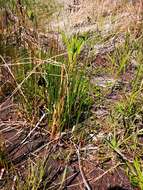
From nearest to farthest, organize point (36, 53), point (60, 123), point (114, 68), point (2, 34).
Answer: point (60, 123) < point (36, 53) < point (2, 34) < point (114, 68)

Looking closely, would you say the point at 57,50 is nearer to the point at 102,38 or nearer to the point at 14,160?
the point at 14,160

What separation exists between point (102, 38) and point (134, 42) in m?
0.29

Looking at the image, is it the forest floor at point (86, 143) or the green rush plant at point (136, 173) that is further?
the forest floor at point (86, 143)

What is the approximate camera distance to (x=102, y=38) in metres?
2.76

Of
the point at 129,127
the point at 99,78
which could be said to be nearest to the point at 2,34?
the point at 99,78

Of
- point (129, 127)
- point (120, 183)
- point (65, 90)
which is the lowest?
point (120, 183)

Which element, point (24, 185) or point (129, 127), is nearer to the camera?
point (24, 185)

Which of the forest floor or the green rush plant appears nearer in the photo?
the green rush plant

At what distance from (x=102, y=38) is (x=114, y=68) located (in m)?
0.42

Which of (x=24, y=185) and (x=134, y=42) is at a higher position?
(x=134, y=42)

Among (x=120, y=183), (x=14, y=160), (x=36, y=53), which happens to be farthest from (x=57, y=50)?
(x=120, y=183)

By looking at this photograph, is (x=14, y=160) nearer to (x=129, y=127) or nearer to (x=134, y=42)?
(x=129, y=127)

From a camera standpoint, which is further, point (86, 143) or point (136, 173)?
point (86, 143)

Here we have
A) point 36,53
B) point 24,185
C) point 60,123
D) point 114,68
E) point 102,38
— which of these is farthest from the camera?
point 102,38
